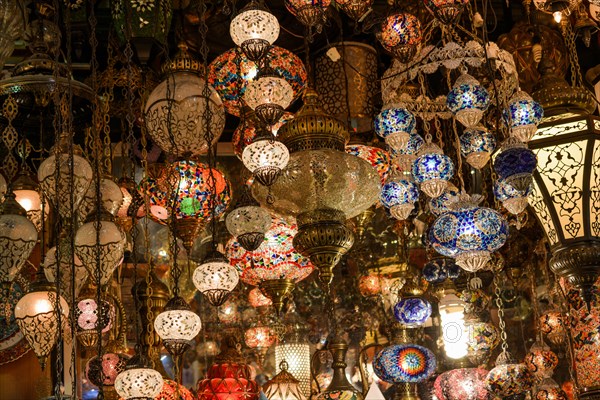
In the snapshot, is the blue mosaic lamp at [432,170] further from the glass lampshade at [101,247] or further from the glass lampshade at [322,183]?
the glass lampshade at [101,247]

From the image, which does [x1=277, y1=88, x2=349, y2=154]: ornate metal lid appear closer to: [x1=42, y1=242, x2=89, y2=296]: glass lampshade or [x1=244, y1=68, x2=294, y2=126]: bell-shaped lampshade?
[x1=244, y1=68, x2=294, y2=126]: bell-shaped lampshade

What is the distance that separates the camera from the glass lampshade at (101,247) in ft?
10.6

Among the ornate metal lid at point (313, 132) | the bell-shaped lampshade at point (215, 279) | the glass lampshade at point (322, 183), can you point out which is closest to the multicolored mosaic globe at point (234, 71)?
the ornate metal lid at point (313, 132)

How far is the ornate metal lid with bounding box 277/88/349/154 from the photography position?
12.5ft

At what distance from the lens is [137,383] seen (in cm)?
297

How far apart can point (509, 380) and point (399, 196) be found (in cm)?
87

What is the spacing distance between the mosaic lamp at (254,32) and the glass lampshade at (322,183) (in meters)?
0.70

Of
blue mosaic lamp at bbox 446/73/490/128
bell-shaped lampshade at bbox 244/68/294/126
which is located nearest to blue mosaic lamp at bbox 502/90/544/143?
blue mosaic lamp at bbox 446/73/490/128

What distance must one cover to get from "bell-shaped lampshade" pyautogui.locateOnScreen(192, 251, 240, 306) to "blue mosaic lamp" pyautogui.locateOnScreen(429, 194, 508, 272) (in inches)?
32.0

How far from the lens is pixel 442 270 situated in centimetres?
448

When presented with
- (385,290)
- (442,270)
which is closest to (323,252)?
(442,270)

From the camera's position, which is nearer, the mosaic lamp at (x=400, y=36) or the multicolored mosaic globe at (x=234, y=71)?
the mosaic lamp at (x=400, y=36)

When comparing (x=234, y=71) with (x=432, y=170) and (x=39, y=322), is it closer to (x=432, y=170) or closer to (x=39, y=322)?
(x=432, y=170)

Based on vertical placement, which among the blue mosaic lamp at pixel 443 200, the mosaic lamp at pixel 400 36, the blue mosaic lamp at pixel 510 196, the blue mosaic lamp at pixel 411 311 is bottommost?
the blue mosaic lamp at pixel 411 311
